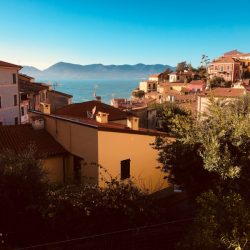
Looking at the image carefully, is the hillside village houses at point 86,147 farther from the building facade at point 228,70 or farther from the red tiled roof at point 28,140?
the building facade at point 228,70

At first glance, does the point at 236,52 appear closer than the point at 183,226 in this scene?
No

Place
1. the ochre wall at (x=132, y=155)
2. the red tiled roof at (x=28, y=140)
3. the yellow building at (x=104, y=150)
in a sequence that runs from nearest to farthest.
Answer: the yellow building at (x=104, y=150)
the ochre wall at (x=132, y=155)
the red tiled roof at (x=28, y=140)

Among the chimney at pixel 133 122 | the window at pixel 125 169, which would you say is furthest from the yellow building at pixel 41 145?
the chimney at pixel 133 122

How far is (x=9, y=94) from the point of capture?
126 feet

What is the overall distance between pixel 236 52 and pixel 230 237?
445 feet

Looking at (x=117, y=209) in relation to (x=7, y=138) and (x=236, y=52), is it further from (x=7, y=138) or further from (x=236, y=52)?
(x=236, y=52)

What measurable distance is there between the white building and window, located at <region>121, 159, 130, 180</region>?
24555mm

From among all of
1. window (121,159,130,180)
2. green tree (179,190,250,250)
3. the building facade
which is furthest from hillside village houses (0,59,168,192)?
the building facade

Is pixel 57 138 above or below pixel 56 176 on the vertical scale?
above

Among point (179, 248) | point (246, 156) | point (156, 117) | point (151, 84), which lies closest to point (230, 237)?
point (179, 248)

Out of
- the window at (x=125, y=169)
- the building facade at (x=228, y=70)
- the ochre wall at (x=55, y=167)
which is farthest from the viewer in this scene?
the building facade at (x=228, y=70)

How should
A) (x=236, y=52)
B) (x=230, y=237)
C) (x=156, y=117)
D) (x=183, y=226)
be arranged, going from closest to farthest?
(x=230, y=237), (x=183, y=226), (x=156, y=117), (x=236, y=52)

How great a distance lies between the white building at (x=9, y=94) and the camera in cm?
3697

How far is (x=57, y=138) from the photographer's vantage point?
17656 mm
